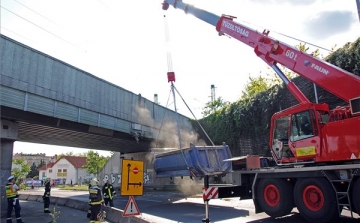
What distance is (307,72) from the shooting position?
9.44 m

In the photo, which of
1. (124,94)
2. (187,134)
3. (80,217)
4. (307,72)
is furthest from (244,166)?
(187,134)

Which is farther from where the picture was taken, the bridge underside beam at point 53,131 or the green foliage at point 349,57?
the green foliage at point 349,57

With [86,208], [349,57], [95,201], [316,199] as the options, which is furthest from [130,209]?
[349,57]

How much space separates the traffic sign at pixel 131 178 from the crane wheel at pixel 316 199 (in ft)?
15.1

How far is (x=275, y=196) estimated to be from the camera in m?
9.47

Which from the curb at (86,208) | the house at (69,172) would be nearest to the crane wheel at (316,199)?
the curb at (86,208)

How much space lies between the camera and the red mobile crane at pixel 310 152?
7820mm

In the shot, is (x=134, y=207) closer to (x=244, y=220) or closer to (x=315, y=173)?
(x=244, y=220)

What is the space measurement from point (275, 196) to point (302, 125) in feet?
7.79

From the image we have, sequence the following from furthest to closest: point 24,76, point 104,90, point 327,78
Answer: point 104,90, point 24,76, point 327,78

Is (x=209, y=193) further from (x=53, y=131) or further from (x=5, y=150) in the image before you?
(x=53, y=131)

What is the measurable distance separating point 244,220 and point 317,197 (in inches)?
110

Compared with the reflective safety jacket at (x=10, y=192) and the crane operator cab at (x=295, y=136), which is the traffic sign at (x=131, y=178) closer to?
the crane operator cab at (x=295, y=136)

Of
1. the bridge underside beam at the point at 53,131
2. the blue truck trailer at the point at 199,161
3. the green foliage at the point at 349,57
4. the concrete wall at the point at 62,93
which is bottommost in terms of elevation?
the blue truck trailer at the point at 199,161
